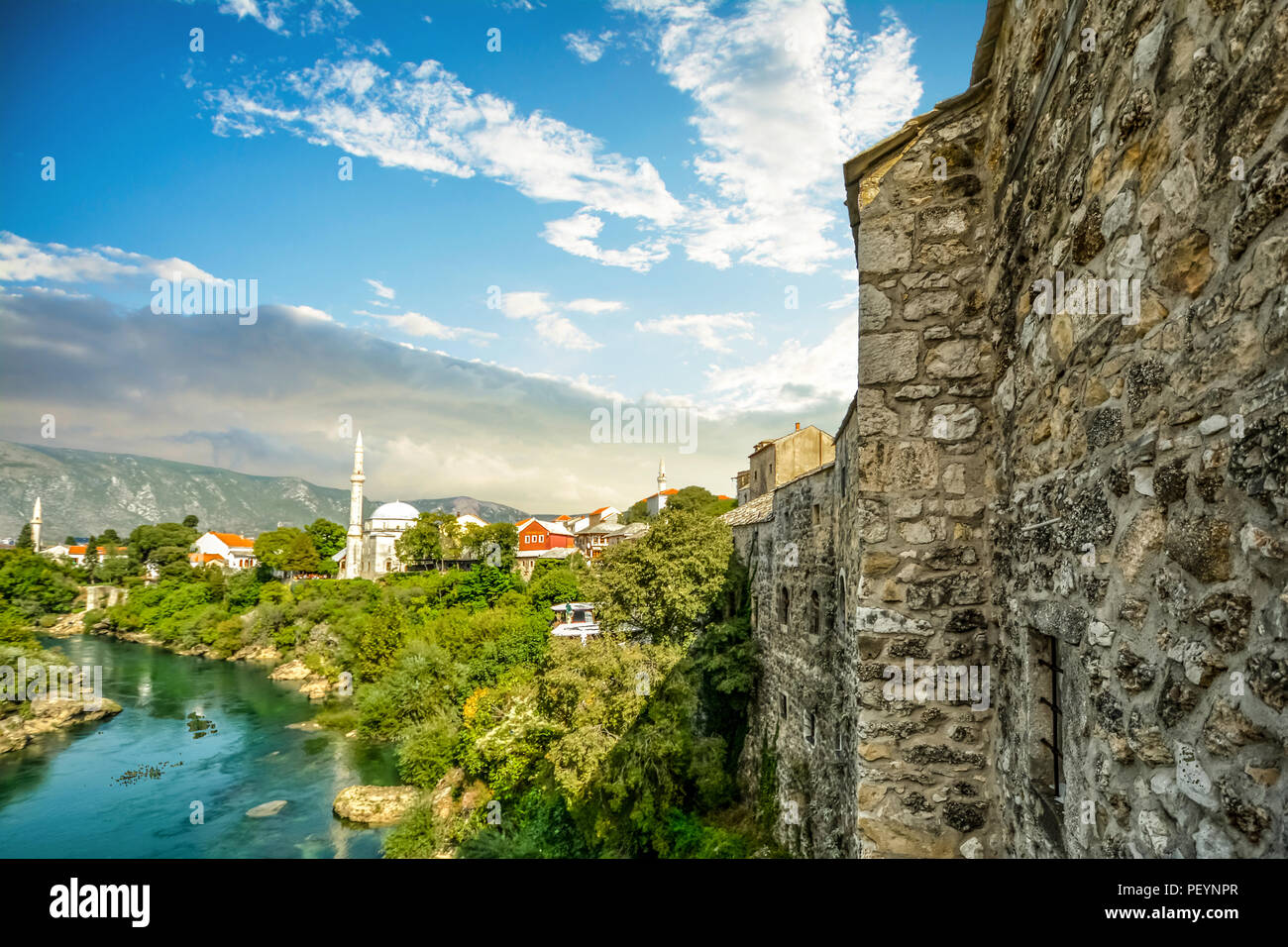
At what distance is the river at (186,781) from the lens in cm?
1717

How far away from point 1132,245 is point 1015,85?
1.57 metres

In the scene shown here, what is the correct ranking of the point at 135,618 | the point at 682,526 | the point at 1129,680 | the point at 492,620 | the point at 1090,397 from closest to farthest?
the point at 1129,680
the point at 1090,397
the point at 682,526
the point at 492,620
the point at 135,618

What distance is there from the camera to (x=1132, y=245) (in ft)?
6.26

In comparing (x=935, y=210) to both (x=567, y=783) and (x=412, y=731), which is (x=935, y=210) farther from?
(x=412, y=731)

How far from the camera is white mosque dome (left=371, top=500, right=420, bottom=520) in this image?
221ft

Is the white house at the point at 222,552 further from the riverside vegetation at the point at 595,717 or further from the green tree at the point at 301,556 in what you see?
the riverside vegetation at the point at 595,717

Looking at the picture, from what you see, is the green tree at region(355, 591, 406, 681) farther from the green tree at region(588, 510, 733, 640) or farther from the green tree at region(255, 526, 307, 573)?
the green tree at region(255, 526, 307, 573)

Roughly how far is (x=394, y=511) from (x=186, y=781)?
159 ft

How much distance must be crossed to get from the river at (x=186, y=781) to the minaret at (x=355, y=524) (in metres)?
23.8

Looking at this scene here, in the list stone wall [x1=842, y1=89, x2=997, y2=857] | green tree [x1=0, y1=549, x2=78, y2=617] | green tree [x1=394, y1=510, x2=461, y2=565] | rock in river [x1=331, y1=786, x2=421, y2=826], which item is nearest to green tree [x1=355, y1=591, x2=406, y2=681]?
rock in river [x1=331, y1=786, x2=421, y2=826]

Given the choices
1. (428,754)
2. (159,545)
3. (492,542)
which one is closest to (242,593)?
(159,545)

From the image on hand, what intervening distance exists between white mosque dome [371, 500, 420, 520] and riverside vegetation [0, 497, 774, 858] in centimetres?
3910

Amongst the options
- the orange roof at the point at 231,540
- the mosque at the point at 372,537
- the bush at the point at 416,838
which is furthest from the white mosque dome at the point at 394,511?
the bush at the point at 416,838
